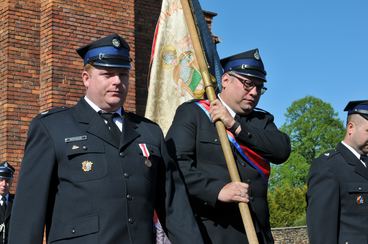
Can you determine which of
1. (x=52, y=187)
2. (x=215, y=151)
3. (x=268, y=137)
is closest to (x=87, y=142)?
(x=52, y=187)

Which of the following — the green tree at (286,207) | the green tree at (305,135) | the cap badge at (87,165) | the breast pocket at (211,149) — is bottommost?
the cap badge at (87,165)

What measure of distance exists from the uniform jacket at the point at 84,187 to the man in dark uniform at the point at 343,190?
158 cm

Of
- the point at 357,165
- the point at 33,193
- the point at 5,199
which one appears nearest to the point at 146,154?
the point at 33,193

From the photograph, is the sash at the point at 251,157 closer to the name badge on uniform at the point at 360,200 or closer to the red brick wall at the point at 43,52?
the name badge on uniform at the point at 360,200

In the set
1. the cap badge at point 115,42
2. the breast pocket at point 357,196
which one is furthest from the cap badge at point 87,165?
the breast pocket at point 357,196

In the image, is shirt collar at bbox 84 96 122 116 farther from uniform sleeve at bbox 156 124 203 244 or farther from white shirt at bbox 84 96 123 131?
uniform sleeve at bbox 156 124 203 244

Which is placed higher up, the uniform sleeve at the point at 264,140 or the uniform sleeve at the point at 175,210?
the uniform sleeve at the point at 264,140

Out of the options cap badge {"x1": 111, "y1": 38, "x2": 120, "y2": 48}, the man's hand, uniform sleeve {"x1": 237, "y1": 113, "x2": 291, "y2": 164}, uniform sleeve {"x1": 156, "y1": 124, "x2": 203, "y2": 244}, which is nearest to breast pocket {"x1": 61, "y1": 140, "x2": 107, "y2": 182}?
uniform sleeve {"x1": 156, "y1": 124, "x2": 203, "y2": 244}

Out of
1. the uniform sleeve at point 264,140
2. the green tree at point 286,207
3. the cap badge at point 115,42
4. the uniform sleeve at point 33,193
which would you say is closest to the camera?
the uniform sleeve at point 33,193

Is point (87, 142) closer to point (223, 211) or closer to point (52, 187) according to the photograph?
point (52, 187)

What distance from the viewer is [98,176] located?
3.61 m

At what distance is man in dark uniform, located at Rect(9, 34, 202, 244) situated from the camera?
355cm

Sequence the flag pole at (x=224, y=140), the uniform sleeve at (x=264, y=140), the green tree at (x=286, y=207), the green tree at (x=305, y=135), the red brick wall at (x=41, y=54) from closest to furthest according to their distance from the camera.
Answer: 1. the flag pole at (x=224, y=140)
2. the uniform sleeve at (x=264, y=140)
3. the red brick wall at (x=41, y=54)
4. the green tree at (x=286, y=207)
5. the green tree at (x=305, y=135)

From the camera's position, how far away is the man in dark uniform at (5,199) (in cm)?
992
